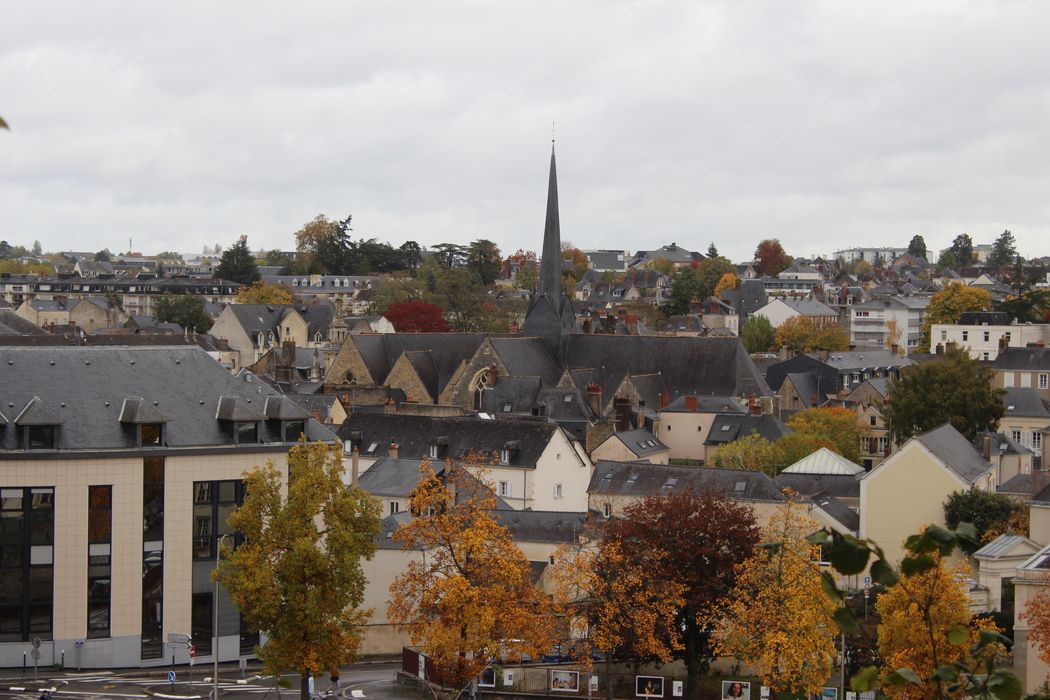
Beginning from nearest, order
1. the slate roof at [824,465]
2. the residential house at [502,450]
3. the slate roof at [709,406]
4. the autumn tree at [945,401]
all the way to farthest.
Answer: the residential house at [502,450] < the slate roof at [824,465] < the autumn tree at [945,401] < the slate roof at [709,406]

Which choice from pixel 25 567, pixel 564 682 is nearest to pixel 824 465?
pixel 564 682

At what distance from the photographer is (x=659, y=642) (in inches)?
1567

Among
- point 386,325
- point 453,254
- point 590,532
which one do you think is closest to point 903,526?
point 590,532

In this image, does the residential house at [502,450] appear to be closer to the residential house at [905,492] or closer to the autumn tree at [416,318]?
the residential house at [905,492]

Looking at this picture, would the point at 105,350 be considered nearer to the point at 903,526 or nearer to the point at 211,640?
the point at 211,640

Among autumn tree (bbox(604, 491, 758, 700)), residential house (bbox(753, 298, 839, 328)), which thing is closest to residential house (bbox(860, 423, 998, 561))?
autumn tree (bbox(604, 491, 758, 700))

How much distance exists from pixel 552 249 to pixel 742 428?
19781mm

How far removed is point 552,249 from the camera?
300ft

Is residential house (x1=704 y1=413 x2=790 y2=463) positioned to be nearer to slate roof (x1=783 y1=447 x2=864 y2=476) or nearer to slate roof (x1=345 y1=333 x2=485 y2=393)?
slate roof (x1=783 y1=447 x2=864 y2=476)

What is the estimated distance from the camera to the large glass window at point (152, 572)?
1591 inches

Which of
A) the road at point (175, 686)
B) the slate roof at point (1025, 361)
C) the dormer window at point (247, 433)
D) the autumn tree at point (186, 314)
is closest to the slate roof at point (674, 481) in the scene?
the dormer window at point (247, 433)

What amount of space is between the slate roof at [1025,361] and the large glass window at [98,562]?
69.7m

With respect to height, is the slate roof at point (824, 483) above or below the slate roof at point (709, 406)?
below

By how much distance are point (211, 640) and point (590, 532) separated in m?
13.2
